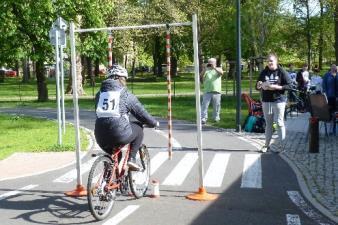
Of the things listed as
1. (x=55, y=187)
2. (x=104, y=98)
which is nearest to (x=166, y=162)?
(x=55, y=187)

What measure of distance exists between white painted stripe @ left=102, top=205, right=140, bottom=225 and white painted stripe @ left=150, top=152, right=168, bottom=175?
277cm

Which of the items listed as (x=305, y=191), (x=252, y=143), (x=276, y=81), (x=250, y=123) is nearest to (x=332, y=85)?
(x=250, y=123)

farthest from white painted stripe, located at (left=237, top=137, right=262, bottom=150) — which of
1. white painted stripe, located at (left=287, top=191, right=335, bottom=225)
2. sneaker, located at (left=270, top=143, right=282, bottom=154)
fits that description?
white painted stripe, located at (left=287, top=191, right=335, bottom=225)

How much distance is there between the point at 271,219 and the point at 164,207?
147 centimetres

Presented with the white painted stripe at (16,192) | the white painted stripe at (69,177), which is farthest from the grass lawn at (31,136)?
the white painted stripe at (16,192)

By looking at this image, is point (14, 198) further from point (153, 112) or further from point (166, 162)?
point (153, 112)

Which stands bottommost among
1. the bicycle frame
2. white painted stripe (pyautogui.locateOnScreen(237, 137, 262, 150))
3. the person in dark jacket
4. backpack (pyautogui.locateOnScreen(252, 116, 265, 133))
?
white painted stripe (pyautogui.locateOnScreen(237, 137, 262, 150))

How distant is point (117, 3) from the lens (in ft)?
162

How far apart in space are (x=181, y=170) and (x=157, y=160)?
125cm

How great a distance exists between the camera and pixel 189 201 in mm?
8164

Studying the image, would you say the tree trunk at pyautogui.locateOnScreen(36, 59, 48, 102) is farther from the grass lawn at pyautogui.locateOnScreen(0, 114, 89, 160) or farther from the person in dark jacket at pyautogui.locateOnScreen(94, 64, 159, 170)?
the person in dark jacket at pyautogui.locateOnScreen(94, 64, 159, 170)

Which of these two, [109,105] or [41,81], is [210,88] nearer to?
[109,105]

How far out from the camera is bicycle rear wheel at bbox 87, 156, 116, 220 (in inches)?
275

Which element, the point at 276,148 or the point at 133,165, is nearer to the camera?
the point at 133,165
